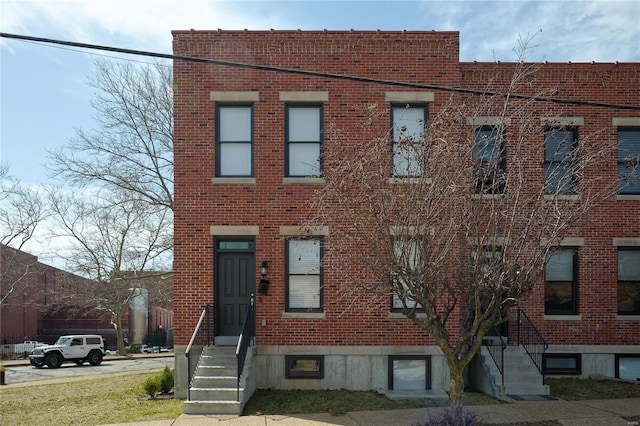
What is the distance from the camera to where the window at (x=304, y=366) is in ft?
42.3

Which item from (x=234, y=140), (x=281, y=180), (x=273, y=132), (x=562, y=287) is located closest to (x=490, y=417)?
(x=562, y=287)

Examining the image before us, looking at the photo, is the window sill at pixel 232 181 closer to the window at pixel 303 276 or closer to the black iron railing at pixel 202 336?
the window at pixel 303 276

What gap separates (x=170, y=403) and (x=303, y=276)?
3947 mm

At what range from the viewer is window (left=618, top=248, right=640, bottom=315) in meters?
14.6

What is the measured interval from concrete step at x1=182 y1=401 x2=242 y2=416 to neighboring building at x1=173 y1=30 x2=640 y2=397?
88.1 inches

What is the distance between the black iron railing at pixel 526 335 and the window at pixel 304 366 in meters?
4.85

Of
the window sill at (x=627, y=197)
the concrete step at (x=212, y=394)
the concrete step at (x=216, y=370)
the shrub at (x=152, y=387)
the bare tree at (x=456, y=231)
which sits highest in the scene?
the window sill at (x=627, y=197)

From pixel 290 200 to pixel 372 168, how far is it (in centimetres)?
375

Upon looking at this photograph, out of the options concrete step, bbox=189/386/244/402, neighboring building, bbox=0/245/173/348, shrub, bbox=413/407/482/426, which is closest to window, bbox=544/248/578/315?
shrub, bbox=413/407/482/426

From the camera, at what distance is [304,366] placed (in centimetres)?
1302

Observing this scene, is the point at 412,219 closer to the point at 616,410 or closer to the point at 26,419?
the point at 616,410

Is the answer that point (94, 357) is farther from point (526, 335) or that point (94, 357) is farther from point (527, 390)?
point (527, 390)

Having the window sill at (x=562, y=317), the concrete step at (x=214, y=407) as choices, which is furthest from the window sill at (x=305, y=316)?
the window sill at (x=562, y=317)

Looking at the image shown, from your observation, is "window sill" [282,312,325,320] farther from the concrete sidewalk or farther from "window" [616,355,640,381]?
"window" [616,355,640,381]
